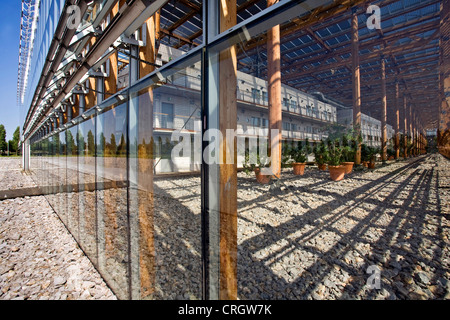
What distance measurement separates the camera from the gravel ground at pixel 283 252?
1.89 meters

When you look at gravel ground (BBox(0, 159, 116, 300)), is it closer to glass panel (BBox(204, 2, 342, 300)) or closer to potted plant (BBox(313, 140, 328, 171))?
glass panel (BBox(204, 2, 342, 300))

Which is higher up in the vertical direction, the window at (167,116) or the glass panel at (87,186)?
the window at (167,116)

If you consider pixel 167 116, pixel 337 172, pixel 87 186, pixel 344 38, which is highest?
pixel 344 38

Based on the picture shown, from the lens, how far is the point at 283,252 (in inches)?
101

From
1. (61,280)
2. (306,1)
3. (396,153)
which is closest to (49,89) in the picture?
(61,280)

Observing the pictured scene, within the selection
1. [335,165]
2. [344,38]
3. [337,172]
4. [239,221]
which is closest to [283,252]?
[239,221]

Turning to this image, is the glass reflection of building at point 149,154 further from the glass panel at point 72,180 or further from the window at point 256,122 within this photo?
the window at point 256,122

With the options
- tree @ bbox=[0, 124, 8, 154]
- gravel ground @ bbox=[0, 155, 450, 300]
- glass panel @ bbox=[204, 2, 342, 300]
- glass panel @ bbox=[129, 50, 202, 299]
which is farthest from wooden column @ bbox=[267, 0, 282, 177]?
tree @ bbox=[0, 124, 8, 154]

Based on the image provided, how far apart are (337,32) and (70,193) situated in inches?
632

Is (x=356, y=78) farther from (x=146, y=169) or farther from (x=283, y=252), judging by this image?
(x=146, y=169)

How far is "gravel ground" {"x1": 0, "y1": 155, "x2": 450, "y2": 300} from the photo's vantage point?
1.89 metres

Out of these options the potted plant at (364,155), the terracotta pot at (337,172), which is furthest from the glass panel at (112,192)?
the potted plant at (364,155)

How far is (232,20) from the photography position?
1570mm

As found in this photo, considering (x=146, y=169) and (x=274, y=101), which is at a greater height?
(x=274, y=101)
